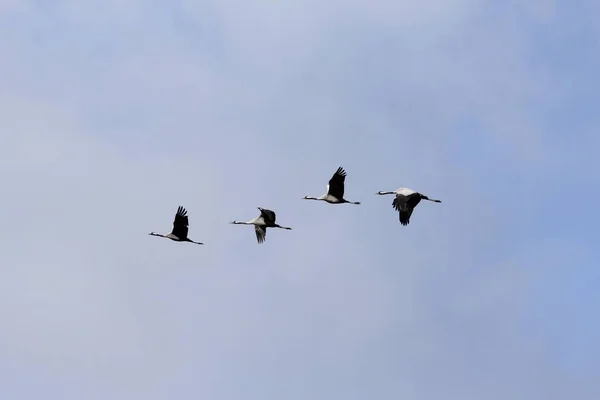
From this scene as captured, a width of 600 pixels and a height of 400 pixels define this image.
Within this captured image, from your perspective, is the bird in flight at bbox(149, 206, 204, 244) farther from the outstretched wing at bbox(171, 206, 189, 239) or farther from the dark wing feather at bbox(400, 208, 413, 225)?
the dark wing feather at bbox(400, 208, 413, 225)

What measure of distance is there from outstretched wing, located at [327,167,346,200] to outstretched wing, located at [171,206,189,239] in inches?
321

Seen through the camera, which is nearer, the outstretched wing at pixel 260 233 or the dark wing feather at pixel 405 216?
the dark wing feather at pixel 405 216

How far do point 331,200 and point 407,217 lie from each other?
23.0 feet

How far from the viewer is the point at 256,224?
107m

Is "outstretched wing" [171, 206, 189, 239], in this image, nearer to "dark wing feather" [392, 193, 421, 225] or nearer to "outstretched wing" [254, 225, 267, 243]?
"outstretched wing" [254, 225, 267, 243]

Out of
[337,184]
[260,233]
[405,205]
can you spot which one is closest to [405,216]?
[405,205]

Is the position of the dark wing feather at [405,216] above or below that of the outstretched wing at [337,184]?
below

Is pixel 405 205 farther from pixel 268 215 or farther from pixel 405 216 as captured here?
pixel 268 215

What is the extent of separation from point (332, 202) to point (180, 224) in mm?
8602

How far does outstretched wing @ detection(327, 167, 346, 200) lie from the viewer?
101 m

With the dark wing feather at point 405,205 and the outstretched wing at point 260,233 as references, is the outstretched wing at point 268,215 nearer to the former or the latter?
the outstretched wing at point 260,233

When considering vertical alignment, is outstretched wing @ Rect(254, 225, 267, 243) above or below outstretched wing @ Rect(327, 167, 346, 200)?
below

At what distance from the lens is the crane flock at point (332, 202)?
98062 millimetres

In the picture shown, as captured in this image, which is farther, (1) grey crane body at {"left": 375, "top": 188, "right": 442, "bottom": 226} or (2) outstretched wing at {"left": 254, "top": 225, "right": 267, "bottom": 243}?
(2) outstretched wing at {"left": 254, "top": 225, "right": 267, "bottom": 243}
